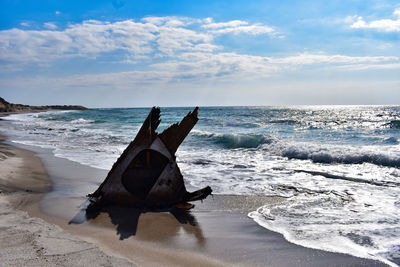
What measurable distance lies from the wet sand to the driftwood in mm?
224

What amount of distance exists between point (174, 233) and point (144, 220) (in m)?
0.65

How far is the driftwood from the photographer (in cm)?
504

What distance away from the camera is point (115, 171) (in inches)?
204

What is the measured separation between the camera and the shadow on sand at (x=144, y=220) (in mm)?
4039

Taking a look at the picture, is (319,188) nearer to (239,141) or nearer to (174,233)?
(174,233)

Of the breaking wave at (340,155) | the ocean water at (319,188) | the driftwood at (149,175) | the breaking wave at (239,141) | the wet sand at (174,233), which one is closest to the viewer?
the wet sand at (174,233)

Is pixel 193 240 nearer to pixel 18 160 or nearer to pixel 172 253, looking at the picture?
pixel 172 253

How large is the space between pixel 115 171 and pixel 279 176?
14.9ft

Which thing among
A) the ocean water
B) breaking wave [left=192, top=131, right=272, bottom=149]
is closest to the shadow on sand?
the ocean water

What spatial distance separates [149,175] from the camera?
550cm

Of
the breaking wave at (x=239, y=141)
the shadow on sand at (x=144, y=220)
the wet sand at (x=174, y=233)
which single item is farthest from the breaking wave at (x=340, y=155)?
the shadow on sand at (x=144, y=220)

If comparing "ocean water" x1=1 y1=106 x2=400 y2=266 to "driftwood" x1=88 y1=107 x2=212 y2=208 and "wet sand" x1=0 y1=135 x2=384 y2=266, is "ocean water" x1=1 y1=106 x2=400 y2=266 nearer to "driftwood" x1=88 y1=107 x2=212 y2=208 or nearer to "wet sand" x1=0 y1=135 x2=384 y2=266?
"wet sand" x1=0 y1=135 x2=384 y2=266

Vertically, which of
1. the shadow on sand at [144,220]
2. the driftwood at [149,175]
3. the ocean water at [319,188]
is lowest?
the ocean water at [319,188]

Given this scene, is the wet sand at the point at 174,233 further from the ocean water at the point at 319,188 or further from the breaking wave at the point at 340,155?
the breaking wave at the point at 340,155
